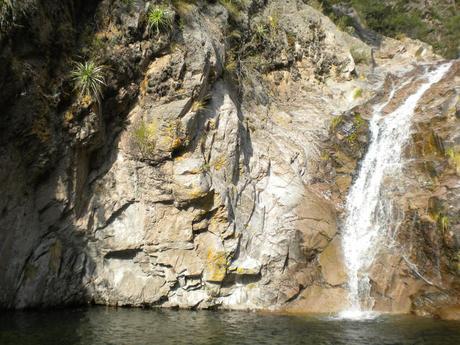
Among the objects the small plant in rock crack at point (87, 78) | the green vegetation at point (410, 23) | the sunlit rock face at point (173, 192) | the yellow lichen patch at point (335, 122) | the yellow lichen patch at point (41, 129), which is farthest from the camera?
the green vegetation at point (410, 23)

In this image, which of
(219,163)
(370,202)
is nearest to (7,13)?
(219,163)

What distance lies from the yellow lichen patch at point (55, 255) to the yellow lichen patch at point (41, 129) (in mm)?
3498

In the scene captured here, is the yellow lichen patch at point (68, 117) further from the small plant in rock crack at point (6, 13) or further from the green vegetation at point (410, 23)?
the green vegetation at point (410, 23)

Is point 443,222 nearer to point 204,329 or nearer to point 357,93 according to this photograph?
point 204,329

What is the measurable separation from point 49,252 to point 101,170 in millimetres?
3259

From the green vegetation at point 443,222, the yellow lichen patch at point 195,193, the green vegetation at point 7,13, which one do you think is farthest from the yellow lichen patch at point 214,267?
the green vegetation at point 7,13

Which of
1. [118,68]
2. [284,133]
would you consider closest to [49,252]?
[118,68]

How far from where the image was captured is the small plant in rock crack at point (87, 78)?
13.8m

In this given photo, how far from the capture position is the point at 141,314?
1376cm

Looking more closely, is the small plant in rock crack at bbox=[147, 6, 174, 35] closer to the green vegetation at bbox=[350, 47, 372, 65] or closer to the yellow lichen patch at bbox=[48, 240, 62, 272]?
the yellow lichen patch at bbox=[48, 240, 62, 272]

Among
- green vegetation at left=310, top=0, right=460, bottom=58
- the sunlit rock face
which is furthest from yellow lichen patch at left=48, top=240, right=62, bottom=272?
green vegetation at left=310, top=0, right=460, bottom=58

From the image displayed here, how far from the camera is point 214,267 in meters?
15.1

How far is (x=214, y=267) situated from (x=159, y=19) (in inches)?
361

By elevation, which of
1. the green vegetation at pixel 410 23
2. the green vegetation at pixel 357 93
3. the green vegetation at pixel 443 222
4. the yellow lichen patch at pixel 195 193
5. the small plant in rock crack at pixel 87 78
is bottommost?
the green vegetation at pixel 443 222
